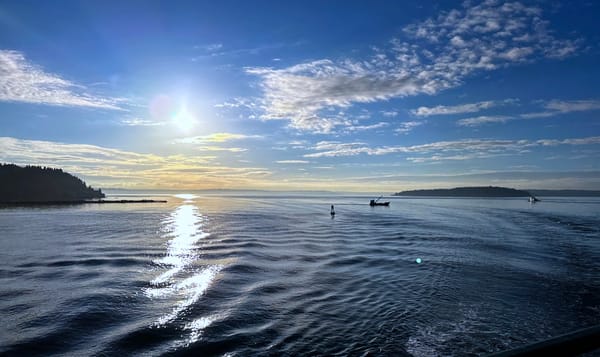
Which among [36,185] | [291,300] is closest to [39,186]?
[36,185]

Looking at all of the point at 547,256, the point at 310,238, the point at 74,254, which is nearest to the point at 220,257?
the point at 74,254

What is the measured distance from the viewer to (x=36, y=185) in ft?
541

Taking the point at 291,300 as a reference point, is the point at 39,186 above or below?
above

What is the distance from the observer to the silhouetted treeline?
152500 millimetres

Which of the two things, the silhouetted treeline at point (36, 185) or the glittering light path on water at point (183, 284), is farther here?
the silhouetted treeline at point (36, 185)

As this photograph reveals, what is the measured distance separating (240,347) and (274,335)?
46.1 inches

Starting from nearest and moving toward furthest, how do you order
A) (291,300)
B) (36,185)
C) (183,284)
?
(291,300)
(183,284)
(36,185)

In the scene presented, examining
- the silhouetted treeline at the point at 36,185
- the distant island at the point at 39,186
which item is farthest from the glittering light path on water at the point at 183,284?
the silhouetted treeline at the point at 36,185

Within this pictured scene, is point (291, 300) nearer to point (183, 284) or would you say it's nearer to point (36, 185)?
point (183, 284)

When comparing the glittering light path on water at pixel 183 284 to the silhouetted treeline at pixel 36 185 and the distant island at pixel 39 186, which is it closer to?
the distant island at pixel 39 186

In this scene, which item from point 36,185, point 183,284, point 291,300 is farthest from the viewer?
point 36,185

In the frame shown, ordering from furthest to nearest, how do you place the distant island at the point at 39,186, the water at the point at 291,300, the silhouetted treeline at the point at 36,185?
the silhouetted treeline at the point at 36,185
the distant island at the point at 39,186
the water at the point at 291,300

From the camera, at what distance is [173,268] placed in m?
20.8

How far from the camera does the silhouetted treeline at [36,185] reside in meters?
152
